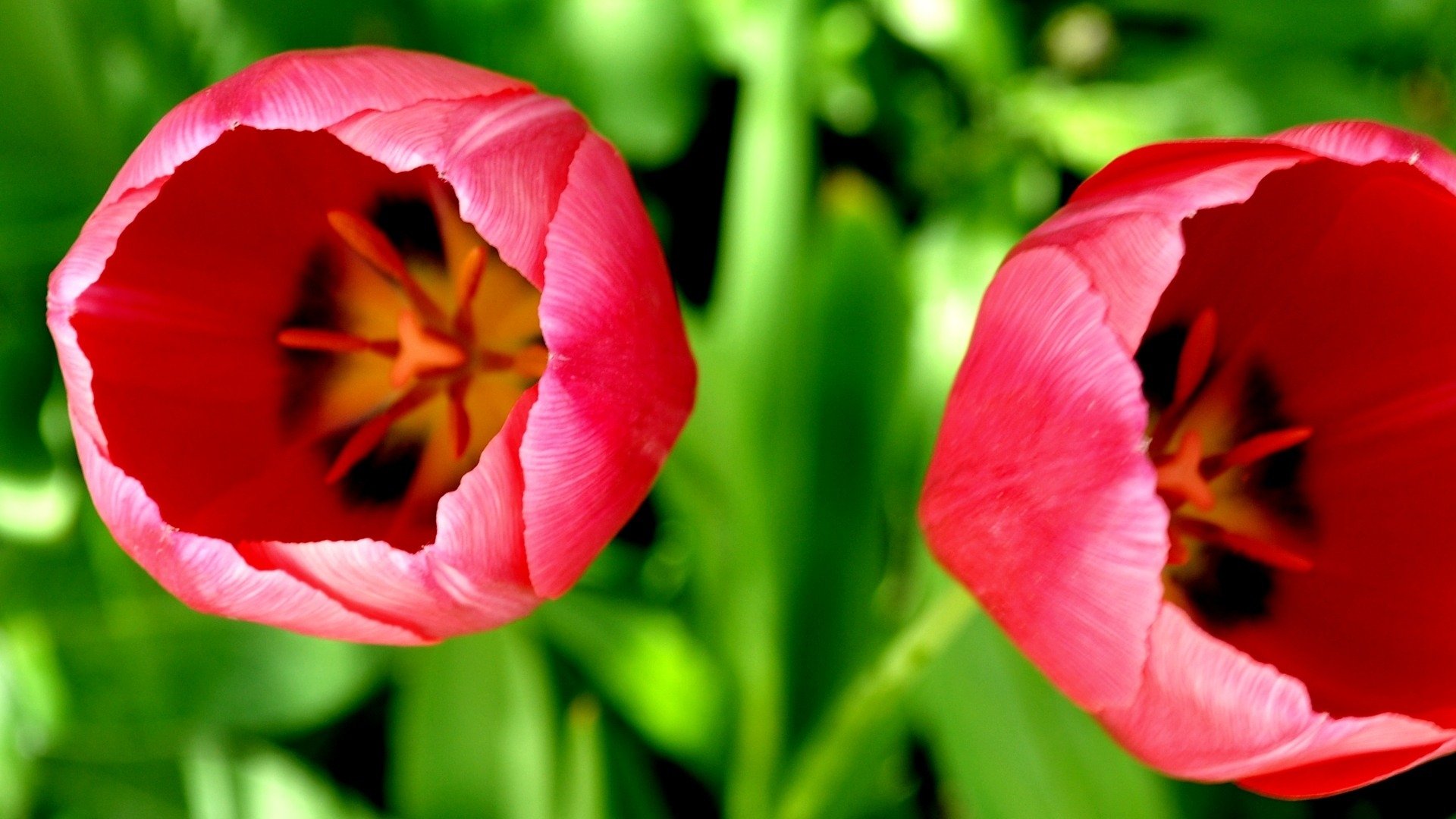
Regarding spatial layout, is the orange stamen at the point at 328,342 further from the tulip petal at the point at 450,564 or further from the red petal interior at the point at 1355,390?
the red petal interior at the point at 1355,390

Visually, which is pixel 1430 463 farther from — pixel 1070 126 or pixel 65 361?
pixel 65 361

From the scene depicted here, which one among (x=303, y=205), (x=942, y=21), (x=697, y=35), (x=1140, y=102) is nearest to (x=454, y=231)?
(x=303, y=205)

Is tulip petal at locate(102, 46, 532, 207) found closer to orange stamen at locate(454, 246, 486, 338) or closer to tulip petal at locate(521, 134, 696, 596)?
tulip petal at locate(521, 134, 696, 596)

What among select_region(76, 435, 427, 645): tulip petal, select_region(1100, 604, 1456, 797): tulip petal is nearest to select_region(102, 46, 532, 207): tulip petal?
select_region(76, 435, 427, 645): tulip petal

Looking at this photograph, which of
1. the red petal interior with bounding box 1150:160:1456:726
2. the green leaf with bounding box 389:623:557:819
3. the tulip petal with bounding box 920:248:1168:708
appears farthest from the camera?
the green leaf with bounding box 389:623:557:819

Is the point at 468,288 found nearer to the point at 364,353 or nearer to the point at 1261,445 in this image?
the point at 364,353
